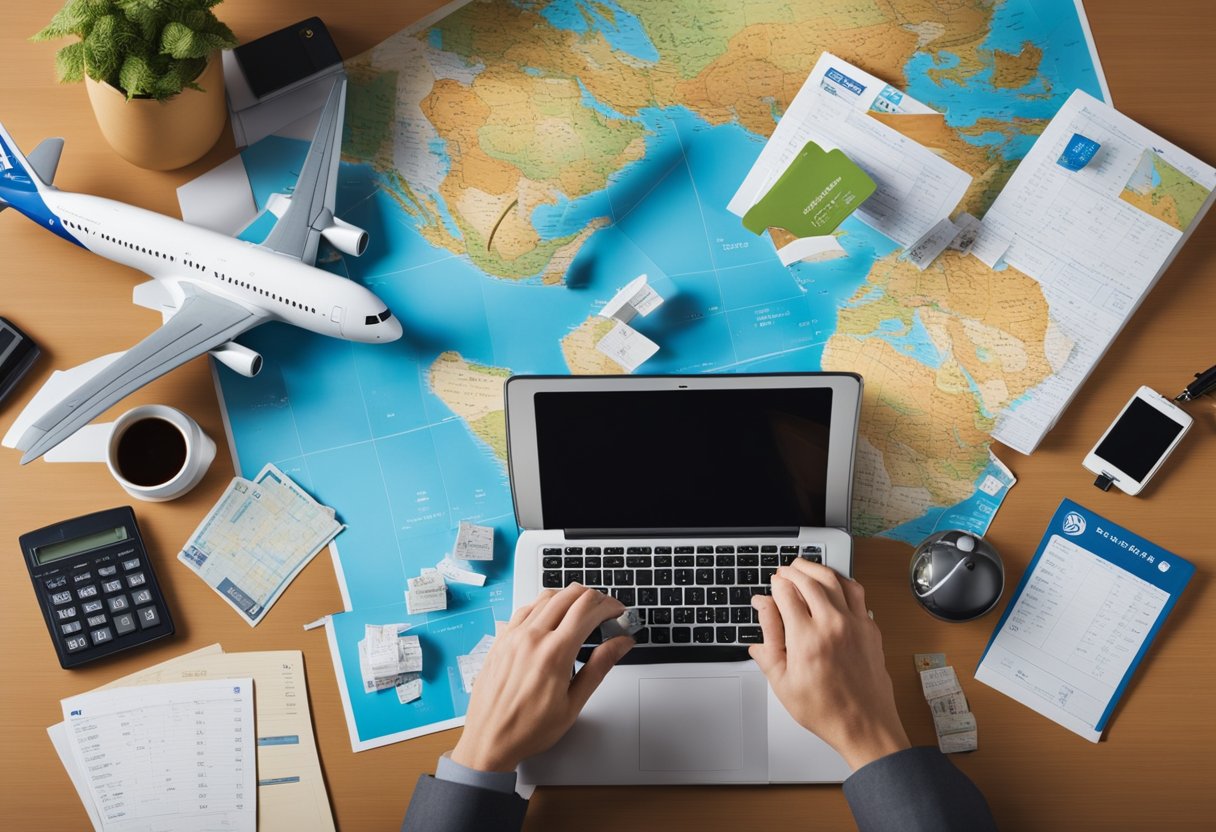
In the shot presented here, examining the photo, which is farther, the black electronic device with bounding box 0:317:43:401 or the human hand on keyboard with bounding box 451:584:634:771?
the black electronic device with bounding box 0:317:43:401

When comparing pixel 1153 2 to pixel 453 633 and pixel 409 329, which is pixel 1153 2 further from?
pixel 453 633

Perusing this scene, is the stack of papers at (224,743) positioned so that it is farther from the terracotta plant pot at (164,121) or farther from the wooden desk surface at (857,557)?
the terracotta plant pot at (164,121)

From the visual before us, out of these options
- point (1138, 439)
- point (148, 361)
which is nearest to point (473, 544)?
point (148, 361)

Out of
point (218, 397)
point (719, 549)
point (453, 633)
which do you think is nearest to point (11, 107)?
point (218, 397)

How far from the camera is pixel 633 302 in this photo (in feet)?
4.27

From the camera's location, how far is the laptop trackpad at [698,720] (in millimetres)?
1164

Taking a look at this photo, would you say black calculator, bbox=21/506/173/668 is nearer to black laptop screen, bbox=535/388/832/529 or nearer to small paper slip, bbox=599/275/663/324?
black laptop screen, bbox=535/388/832/529

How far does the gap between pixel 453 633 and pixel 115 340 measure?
0.67 metres

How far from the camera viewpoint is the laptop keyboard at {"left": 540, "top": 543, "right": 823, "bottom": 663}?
117cm

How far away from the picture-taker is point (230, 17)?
139 centimetres

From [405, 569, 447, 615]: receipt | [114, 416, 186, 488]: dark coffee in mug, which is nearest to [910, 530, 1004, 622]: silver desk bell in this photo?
[405, 569, 447, 615]: receipt

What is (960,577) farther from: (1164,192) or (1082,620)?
(1164,192)

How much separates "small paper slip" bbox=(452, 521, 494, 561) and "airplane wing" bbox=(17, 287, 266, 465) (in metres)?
0.42

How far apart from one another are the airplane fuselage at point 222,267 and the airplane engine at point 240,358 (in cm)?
6
